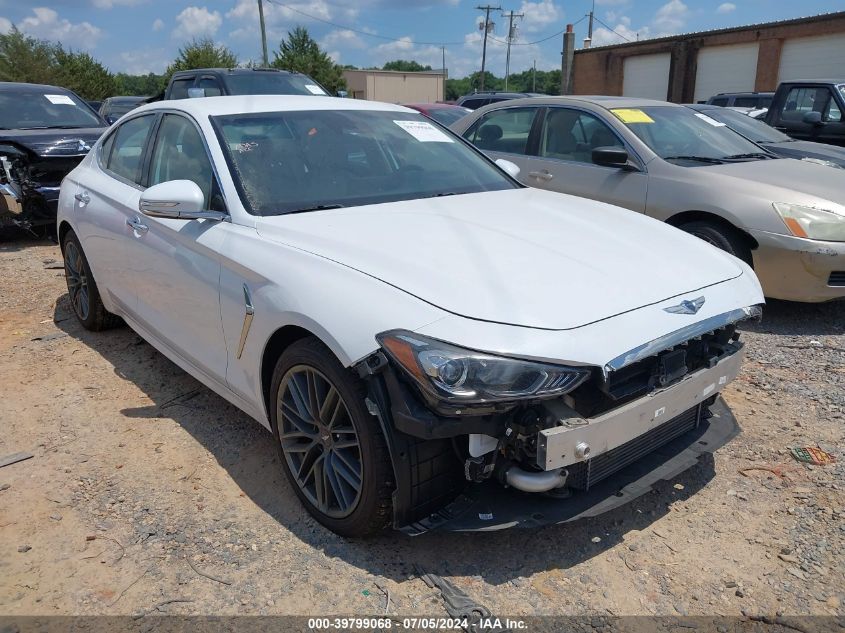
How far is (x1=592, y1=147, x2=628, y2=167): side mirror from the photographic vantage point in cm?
558

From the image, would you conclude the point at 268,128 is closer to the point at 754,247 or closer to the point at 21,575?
the point at 21,575

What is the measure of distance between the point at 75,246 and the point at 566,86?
3553 cm

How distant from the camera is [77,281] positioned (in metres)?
5.00

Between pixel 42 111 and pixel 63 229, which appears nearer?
pixel 63 229

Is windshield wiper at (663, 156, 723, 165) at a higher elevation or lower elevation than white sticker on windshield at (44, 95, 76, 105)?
lower

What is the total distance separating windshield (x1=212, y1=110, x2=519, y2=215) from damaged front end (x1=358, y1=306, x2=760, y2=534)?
1217mm

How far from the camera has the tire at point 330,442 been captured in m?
2.36

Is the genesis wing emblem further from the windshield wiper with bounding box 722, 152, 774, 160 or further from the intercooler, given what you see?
the windshield wiper with bounding box 722, 152, 774, 160

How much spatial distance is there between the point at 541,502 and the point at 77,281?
399cm

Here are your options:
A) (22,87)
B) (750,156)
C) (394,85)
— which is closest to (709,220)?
(750,156)

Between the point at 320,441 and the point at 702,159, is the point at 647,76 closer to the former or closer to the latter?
the point at 702,159

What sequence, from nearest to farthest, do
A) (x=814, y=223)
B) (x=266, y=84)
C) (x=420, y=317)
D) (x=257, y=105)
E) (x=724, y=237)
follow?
1. (x=420, y=317)
2. (x=257, y=105)
3. (x=814, y=223)
4. (x=724, y=237)
5. (x=266, y=84)

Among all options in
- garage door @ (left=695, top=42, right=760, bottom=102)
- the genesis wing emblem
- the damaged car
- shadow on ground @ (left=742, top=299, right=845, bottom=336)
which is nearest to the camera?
the genesis wing emblem

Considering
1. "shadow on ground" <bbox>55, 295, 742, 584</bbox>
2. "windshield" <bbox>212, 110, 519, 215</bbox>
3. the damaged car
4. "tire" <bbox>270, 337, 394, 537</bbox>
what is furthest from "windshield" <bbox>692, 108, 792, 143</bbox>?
the damaged car
